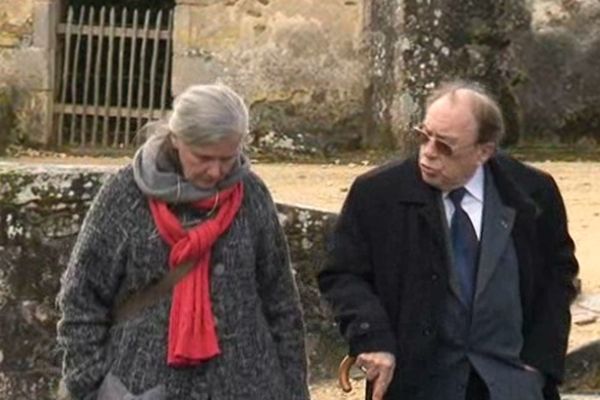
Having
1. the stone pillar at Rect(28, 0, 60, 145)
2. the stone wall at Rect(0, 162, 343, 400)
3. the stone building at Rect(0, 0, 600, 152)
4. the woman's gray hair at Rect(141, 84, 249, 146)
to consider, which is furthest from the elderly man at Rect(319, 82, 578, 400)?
the stone pillar at Rect(28, 0, 60, 145)

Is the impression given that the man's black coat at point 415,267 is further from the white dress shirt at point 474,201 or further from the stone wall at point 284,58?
the stone wall at point 284,58

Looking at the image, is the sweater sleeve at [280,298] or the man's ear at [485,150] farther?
the man's ear at [485,150]

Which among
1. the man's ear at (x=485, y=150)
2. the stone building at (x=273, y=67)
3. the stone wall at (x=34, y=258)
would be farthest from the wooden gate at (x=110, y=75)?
the man's ear at (x=485, y=150)

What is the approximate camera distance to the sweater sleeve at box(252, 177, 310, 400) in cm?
478

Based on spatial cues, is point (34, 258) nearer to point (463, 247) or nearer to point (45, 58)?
point (463, 247)

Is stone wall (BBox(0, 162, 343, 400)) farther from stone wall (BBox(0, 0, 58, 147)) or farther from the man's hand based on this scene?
stone wall (BBox(0, 0, 58, 147))

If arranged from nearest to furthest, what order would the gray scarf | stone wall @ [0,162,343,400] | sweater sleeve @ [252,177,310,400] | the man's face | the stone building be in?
the gray scarf → sweater sleeve @ [252,177,310,400] → the man's face → stone wall @ [0,162,343,400] → the stone building

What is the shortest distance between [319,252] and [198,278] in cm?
324

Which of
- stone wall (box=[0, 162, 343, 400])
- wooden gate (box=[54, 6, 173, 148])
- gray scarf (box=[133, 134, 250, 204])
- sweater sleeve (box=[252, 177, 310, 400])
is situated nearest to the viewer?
gray scarf (box=[133, 134, 250, 204])

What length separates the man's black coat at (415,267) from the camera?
495 centimetres

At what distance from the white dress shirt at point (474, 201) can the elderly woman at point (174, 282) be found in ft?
1.66

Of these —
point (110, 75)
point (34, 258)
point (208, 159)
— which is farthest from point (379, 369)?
point (110, 75)

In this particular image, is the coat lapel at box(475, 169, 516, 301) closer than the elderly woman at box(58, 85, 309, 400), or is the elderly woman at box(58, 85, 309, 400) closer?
the elderly woman at box(58, 85, 309, 400)

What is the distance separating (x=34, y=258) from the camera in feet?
24.1
